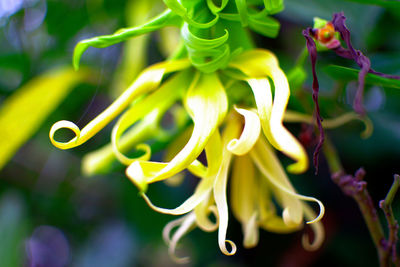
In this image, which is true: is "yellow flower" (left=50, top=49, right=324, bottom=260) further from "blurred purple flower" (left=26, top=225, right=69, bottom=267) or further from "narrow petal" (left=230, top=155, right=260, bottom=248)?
"blurred purple flower" (left=26, top=225, right=69, bottom=267)

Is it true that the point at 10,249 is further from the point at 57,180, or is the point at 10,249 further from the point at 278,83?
the point at 278,83

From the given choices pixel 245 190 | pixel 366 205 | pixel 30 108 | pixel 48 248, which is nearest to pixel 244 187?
pixel 245 190

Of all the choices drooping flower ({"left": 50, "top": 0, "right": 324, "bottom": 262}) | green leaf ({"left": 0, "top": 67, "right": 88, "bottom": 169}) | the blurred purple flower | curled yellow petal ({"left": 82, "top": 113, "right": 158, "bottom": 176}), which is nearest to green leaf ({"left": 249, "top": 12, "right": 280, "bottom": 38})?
drooping flower ({"left": 50, "top": 0, "right": 324, "bottom": 262})

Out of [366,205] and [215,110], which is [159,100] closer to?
[215,110]

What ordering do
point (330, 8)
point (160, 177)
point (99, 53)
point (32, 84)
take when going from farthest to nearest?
point (99, 53) < point (32, 84) < point (330, 8) < point (160, 177)

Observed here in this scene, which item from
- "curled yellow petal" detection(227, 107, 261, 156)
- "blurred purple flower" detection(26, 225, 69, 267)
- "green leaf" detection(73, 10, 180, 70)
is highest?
"green leaf" detection(73, 10, 180, 70)

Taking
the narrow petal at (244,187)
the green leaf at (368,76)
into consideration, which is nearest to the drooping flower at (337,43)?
the green leaf at (368,76)

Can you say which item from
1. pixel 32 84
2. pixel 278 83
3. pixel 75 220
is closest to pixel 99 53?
pixel 32 84
